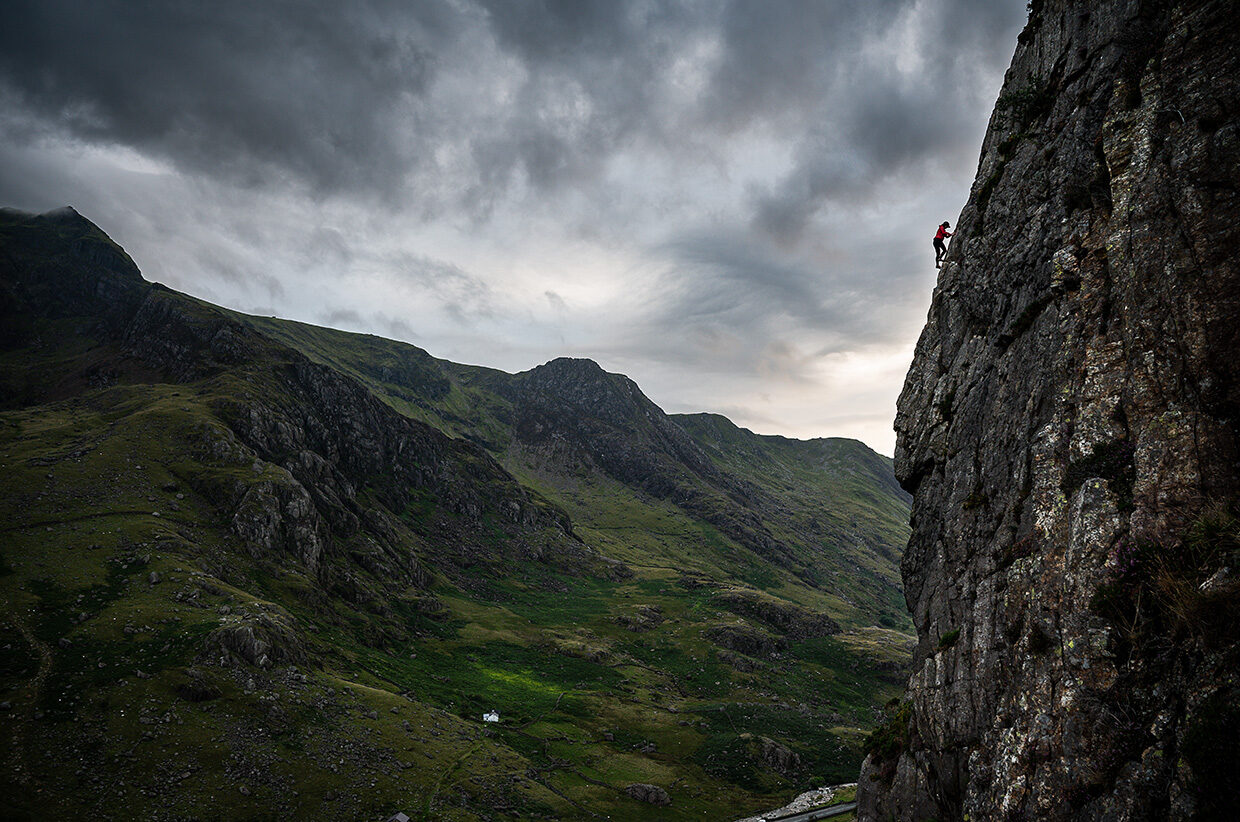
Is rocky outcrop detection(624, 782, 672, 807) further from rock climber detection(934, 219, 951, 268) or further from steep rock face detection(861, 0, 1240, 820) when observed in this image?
rock climber detection(934, 219, 951, 268)

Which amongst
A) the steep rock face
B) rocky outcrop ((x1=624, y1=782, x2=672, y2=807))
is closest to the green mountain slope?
rocky outcrop ((x1=624, y1=782, x2=672, y2=807))

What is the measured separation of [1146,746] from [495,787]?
80.8 meters

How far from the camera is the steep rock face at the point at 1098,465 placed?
1423 cm

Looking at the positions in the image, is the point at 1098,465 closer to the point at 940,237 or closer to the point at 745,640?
the point at 940,237

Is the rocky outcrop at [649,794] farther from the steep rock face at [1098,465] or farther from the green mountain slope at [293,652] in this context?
the steep rock face at [1098,465]

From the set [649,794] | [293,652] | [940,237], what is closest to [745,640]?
[649,794]

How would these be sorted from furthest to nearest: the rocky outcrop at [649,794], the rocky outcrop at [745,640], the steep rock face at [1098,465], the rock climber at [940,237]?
the rocky outcrop at [745,640] → the rocky outcrop at [649,794] → the rock climber at [940,237] → the steep rock face at [1098,465]

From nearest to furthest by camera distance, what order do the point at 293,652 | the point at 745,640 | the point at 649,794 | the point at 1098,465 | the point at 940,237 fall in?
the point at 1098,465, the point at 940,237, the point at 293,652, the point at 649,794, the point at 745,640

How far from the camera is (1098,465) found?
62.6 ft

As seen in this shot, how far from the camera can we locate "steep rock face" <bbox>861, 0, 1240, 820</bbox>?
14.2m

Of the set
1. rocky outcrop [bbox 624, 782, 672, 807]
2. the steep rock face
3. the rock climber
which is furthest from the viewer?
rocky outcrop [bbox 624, 782, 672, 807]

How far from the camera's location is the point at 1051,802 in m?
16.0

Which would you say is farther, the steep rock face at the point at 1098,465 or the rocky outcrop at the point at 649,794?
the rocky outcrop at the point at 649,794

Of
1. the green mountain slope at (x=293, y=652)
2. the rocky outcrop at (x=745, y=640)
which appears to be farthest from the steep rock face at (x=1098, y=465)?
the rocky outcrop at (x=745, y=640)
